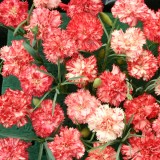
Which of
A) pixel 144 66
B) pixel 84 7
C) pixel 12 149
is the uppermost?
pixel 84 7

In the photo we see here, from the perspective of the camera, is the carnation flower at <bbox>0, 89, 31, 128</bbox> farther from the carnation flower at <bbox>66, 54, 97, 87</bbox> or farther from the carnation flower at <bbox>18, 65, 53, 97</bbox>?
the carnation flower at <bbox>66, 54, 97, 87</bbox>

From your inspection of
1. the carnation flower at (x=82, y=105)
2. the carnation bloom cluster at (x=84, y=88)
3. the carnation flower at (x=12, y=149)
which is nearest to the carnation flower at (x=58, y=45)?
the carnation bloom cluster at (x=84, y=88)

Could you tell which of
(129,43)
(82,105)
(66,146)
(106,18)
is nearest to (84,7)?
(106,18)

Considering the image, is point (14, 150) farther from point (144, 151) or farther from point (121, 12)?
point (121, 12)

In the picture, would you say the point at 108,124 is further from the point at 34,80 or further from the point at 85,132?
the point at 34,80

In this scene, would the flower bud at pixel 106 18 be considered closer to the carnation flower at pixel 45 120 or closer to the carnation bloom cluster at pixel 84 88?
the carnation bloom cluster at pixel 84 88
